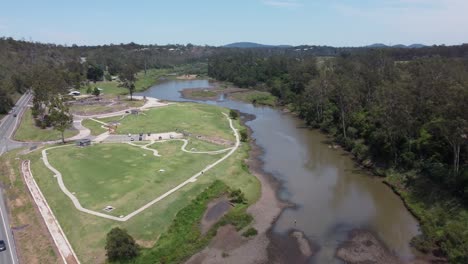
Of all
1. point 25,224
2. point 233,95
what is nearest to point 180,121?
point 25,224

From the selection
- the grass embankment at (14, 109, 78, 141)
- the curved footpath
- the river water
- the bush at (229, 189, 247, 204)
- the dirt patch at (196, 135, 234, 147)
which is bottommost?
the river water

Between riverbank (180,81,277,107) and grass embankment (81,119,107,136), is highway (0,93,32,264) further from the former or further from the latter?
riverbank (180,81,277,107)

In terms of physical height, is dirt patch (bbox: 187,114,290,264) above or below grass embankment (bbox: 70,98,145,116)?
below

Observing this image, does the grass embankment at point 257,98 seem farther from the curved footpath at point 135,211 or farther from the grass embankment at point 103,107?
the curved footpath at point 135,211

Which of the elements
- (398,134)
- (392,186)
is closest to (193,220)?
(392,186)

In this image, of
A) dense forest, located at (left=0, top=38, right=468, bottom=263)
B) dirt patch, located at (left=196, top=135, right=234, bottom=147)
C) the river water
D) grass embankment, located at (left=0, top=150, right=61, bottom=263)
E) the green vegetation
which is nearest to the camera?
grass embankment, located at (left=0, top=150, right=61, bottom=263)

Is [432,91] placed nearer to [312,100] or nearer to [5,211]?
[312,100]

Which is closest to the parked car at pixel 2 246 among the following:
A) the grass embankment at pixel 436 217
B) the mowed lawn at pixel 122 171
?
the mowed lawn at pixel 122 171

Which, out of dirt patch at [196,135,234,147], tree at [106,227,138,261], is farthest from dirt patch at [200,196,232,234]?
dirt patch at [196,135,234,147]
